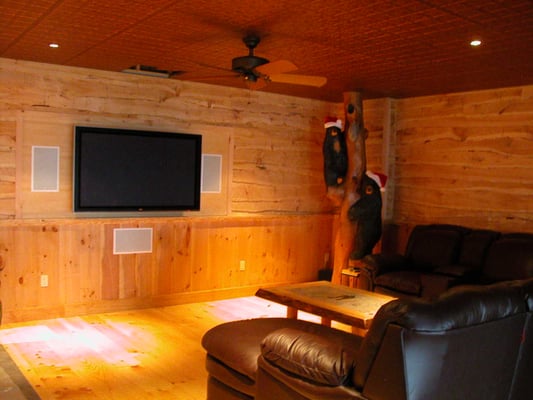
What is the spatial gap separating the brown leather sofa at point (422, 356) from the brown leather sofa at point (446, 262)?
7.44 ft

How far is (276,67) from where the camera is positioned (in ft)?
12.1

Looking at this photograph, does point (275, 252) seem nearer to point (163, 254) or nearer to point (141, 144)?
point (163, 254)

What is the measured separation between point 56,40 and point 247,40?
4.91 ft

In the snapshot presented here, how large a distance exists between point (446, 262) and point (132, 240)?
320cm

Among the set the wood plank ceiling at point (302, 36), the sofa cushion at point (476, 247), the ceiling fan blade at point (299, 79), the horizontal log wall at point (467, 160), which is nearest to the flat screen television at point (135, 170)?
the wood plank ceiling at point (302, 36)

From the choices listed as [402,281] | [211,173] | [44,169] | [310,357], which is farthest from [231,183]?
[310,357]

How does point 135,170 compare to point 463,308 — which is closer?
point 463,308

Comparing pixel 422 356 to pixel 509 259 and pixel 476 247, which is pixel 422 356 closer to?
pixel 509 259

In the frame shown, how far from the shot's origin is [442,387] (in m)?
2.11

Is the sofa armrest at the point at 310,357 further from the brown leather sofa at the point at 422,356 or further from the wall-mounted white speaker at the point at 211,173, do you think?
the wall-mounted white speaker at the point at 211,173

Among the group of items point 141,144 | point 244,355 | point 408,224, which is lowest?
point 244,355

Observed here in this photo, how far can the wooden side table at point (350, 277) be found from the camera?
5855 mm

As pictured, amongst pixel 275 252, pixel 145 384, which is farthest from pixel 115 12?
pixel 275 252

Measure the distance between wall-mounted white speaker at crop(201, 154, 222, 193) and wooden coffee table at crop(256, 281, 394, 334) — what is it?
208 centimetres
